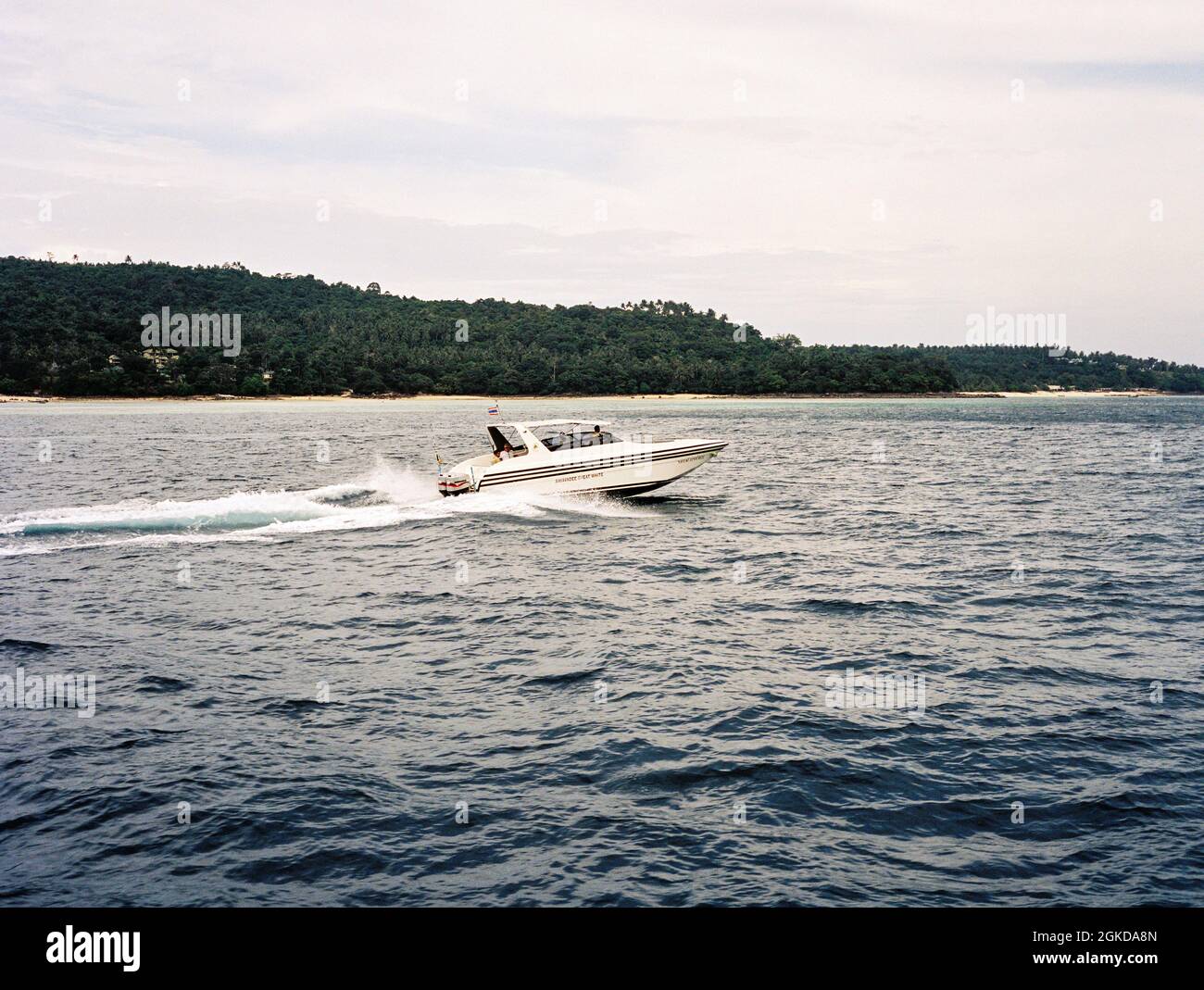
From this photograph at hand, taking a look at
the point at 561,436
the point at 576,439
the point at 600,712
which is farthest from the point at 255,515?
the point at 600,712

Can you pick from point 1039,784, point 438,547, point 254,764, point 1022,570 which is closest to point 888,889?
point 1039,784

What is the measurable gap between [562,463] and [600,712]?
21439 millimetres

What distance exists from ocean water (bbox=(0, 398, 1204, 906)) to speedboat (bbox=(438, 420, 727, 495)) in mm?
3117

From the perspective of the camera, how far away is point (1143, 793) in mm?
10273

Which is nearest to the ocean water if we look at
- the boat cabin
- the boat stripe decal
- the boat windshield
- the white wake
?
the white wake

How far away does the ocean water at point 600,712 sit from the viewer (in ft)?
28.8

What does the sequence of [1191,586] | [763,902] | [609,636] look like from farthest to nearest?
[1191,586]
[609,636]
[763,902]

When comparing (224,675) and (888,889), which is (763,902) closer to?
(888,889)

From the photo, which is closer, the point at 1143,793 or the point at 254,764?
the point at 1143,793

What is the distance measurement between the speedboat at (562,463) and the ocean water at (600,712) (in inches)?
123
